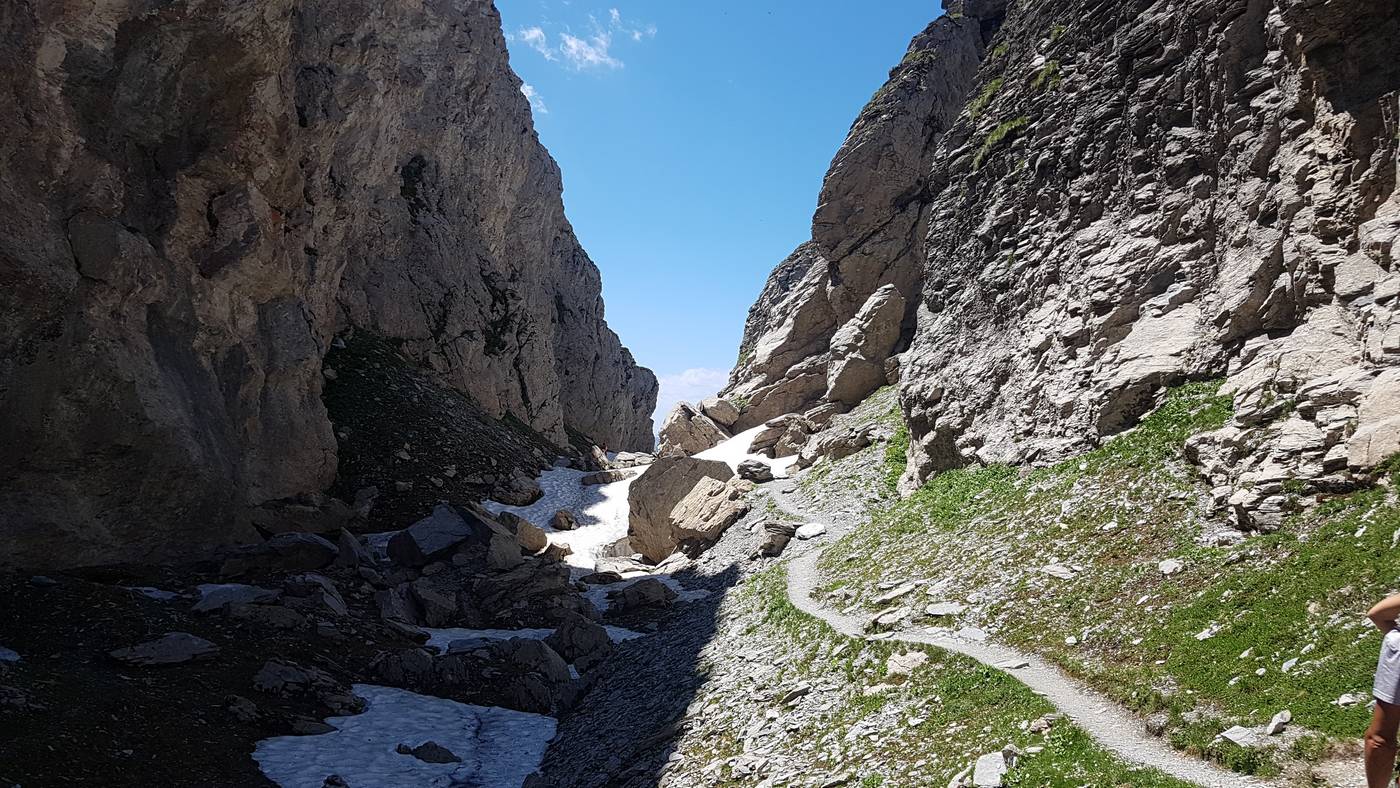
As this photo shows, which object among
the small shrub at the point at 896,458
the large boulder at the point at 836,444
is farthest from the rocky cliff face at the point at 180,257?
the large boulder at the point at 836,444

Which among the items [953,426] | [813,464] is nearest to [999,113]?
[953,426]

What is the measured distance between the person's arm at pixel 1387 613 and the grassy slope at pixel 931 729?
341cm

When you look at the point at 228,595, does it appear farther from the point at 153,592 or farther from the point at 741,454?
the point at 741,454

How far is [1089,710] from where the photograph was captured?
42.4ft

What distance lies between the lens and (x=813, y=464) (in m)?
54.9

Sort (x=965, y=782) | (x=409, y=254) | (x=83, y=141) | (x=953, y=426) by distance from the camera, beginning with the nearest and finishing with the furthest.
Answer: (x=965, y=782), (x=83, y=141), (x=953, y=426), (x=409, y=254)

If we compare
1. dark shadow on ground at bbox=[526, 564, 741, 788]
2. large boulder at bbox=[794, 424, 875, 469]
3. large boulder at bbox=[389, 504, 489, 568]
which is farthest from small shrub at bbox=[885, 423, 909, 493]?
large boulder at bbox=[389, 504, 489, 568]

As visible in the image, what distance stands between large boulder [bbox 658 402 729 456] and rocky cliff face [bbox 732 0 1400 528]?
135 feet

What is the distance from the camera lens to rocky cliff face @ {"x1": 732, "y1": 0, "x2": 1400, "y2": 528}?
55.9ft

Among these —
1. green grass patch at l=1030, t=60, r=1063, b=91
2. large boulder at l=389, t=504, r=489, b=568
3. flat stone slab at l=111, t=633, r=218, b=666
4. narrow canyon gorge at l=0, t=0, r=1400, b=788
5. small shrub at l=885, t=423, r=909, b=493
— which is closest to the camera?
narrow canyon gorge at l=0, t=0, r=1400, b=788

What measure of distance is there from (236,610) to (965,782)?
23.7m

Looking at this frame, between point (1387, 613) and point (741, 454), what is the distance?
61.3 m

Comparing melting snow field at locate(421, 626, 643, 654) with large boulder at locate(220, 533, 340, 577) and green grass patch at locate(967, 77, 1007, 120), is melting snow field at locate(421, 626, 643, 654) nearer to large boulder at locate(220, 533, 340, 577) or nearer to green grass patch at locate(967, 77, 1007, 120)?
large boulder at locate(220, 533, 340, 577)

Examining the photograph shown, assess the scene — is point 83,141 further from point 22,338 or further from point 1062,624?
point 1062,624
